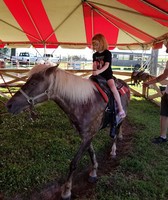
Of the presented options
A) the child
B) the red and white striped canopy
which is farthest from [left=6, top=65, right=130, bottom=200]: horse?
the red and white striped canopy

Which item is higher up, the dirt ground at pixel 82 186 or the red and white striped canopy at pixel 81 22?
the red and white striped canopy at pixel 81 22

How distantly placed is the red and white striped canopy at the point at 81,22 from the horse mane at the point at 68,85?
5.10 feet

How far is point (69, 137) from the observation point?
15.4 ft

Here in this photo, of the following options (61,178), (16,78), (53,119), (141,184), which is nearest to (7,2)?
(53,119)

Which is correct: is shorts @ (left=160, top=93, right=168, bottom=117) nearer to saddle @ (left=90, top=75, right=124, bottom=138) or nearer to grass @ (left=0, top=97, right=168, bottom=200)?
grass @ (left=0, top=97, right=168, bottom=200)

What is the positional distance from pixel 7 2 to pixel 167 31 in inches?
135

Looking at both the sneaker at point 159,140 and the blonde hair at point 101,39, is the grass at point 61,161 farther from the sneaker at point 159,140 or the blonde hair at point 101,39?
the blonde hair at point 101,39

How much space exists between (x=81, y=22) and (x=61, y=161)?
13.4 ft

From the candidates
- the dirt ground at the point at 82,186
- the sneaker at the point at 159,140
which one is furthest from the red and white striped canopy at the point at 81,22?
the dirt ground at the point at 82,186

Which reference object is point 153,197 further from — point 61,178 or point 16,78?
point 16,78

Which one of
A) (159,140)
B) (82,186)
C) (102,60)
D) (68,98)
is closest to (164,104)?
(159,140)

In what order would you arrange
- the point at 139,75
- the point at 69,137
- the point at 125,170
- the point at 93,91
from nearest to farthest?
the point at 93,91
the point at 125,170
the point at 69,137
the point at 139,75

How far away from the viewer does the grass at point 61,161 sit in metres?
3.05

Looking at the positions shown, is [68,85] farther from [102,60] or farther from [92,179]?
[92,179]
